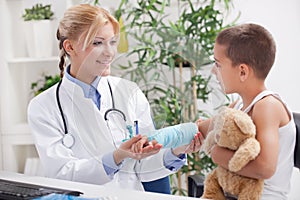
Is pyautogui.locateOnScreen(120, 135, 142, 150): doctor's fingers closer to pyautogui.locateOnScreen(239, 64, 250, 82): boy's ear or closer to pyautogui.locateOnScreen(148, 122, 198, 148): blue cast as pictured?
pyautogui.locateOnScreen(148, 122, 198, 148): blue cast

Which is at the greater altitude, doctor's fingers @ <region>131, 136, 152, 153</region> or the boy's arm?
doctor's fingers @ <region>131, 136, 152, 153</region>

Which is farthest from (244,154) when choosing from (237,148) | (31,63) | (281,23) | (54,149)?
(31,63)

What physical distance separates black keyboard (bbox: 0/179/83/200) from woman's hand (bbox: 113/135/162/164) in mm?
163

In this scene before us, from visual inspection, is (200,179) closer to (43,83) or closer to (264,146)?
(264,146)

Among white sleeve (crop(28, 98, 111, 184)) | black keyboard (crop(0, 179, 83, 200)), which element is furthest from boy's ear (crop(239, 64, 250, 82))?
black keyboard (crop(0, 179, 83, 200))

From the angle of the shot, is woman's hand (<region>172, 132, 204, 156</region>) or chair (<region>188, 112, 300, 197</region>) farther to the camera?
chair (<region>188, 112, 300, 197</region>)

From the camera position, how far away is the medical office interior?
2.46 meters

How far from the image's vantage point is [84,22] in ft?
5.01

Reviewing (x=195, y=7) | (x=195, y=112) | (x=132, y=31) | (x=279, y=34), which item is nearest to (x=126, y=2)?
(x=195, y=7)

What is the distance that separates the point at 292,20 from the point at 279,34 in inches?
3.2

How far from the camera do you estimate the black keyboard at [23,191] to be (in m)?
1.06

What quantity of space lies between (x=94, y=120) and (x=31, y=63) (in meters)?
1.63

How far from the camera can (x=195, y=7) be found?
2.50 meters

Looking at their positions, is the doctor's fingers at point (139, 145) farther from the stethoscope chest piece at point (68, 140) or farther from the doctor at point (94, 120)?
the stethoscope chest piece at point (68, 140)
